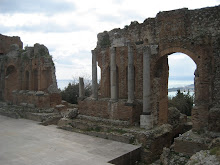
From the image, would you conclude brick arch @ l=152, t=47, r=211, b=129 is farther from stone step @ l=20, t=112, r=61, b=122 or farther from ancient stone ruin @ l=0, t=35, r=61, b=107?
ancient stone ruin @ l=0, t=35, r=61, b=107

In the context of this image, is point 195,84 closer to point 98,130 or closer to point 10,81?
point 98,130

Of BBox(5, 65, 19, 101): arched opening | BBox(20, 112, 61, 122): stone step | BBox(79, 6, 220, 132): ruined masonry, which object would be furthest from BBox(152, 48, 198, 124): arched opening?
BBox(5, 65, 19, 101): arched opening

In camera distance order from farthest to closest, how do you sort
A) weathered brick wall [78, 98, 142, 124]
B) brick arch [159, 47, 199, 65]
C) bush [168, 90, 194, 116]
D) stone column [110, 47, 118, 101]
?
bush [168, 90, 194, 116], stone column [110, 47, 118, 101], weathered brick wall [78, 98, 142, 124], brick arch [159, 47, 199, 65]

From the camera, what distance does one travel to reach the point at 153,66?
459 inches

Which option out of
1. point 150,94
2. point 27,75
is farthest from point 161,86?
point 27,75

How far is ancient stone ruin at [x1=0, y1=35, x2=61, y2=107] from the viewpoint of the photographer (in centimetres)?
1780

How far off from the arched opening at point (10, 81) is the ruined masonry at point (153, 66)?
34.3 feet

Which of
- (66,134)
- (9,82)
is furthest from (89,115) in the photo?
(9,82)

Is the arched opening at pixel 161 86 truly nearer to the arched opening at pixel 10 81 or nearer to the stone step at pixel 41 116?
the stone step at pixel 41 116

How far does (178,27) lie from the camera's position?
437 inches

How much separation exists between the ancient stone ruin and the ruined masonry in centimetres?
444

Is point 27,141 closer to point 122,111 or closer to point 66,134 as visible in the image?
point 66,134

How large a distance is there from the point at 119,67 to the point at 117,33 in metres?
2.02

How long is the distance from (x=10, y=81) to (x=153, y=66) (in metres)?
15.6
